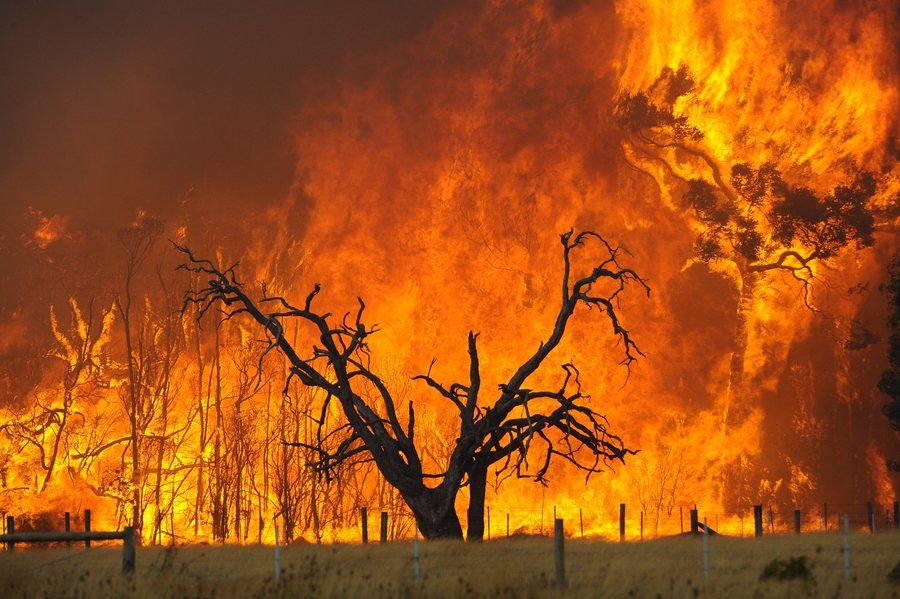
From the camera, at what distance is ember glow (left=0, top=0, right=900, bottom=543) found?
6588cm

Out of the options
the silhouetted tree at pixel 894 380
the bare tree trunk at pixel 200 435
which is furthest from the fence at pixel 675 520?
the bare tree trunk at pixel 200 435

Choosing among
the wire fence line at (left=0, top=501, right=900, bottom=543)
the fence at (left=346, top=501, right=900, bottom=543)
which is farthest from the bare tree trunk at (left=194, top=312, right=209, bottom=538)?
the fence at (left=346, top=501, right=900, bottom=543)

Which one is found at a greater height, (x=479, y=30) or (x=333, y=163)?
(x=479, y=30)

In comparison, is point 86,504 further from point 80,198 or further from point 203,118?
point 203,118

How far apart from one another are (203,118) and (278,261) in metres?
12.7

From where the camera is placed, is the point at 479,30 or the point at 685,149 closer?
the point at 685,149

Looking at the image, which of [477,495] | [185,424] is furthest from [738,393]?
[477,495]

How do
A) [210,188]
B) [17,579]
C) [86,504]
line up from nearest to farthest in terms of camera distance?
[17,579] < [86,504] < [210,188]

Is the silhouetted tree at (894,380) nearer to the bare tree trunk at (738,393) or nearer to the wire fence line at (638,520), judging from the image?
the wire fence line at (638,520)

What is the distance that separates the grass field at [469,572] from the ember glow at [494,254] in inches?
1115

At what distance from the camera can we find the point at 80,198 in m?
76.3

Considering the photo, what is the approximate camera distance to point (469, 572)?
84.3 ft

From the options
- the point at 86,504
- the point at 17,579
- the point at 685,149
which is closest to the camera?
the point at 17,579

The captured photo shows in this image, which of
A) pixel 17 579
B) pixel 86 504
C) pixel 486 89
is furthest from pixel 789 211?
pixel 17 579
